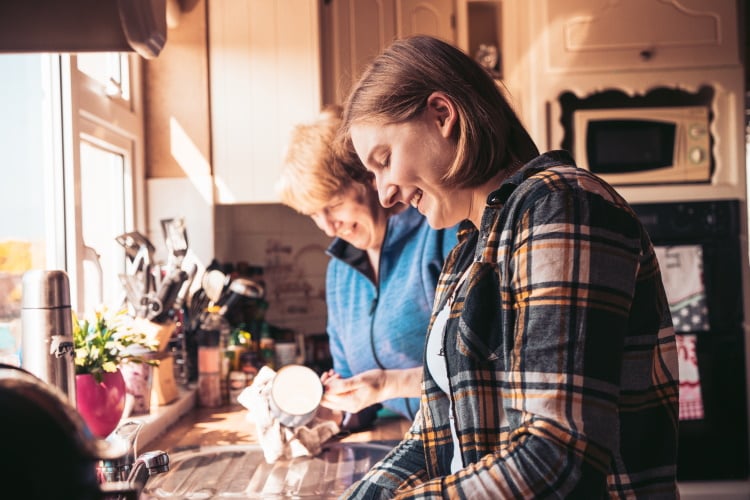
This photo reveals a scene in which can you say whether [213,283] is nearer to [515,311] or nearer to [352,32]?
[352,32]

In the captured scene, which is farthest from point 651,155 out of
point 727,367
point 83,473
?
point 83,473

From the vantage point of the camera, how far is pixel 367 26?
293cm

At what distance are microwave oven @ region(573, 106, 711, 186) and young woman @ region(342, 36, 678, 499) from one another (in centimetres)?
185

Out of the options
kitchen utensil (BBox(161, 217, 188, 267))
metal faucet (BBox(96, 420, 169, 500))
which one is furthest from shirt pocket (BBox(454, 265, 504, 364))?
kitchen utensil (BBox(161, 217, 188, 267))

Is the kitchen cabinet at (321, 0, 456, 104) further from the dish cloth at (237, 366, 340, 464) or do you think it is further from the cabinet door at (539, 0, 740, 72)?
the dish cloth at (237, 366, 340, 464)

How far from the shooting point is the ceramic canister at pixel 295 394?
1.72 m

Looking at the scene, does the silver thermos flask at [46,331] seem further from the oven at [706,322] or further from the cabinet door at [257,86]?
the oven at [706,322]

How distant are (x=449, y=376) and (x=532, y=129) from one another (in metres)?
2.10

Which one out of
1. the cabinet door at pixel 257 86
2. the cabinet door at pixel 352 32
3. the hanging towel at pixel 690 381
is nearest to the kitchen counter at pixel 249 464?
the cabinet door at pixel 257 86

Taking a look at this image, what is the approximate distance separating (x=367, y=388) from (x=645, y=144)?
165cm

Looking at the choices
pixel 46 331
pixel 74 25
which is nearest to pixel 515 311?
pixel 74 25

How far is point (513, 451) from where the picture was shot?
790 mm

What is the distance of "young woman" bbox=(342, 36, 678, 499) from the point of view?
0.79 m

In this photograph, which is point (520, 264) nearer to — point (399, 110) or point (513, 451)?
point (513, 451)
